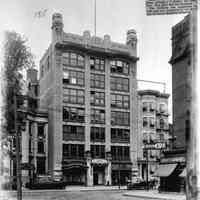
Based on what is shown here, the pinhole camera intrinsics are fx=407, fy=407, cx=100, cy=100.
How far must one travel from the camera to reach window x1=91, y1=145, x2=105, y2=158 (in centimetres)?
6003

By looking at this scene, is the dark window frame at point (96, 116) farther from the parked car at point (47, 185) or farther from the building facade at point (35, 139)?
the parked car at point (47, 185)

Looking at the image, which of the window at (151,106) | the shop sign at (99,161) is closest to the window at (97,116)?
the shop sign at (99,161)

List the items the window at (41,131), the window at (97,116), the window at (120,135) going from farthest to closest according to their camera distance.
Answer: the window at (120,135), the window at (97,116), the window at (41,131)

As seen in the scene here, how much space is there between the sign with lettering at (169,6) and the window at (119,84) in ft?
174

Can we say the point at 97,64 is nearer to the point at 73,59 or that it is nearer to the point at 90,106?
the point at 73,59

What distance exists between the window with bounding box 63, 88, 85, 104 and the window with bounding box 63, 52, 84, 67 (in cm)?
383

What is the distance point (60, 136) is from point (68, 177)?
6054 mm

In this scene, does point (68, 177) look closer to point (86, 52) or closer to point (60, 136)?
point (60, 136)

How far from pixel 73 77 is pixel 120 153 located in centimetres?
1368

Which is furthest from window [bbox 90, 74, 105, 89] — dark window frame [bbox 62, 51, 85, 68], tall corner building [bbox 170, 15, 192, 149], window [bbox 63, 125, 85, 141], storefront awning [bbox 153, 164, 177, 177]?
tall corner building [bbox 170, 15, 192, 149]

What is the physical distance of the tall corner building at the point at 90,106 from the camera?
190 ft

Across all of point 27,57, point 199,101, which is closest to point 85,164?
point 27,57

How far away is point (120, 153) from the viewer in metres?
62.1

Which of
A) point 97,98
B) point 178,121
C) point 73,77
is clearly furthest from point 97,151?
point 178,121
